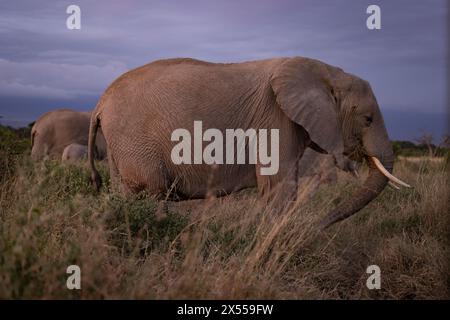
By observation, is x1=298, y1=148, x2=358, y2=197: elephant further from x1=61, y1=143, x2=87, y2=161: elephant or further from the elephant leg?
x1=61, y1=143, x2=87, y2=161: elephant

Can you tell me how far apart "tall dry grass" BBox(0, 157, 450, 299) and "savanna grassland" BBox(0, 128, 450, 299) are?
11 millimetres

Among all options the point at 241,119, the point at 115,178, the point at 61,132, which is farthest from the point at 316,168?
the point at 61,132

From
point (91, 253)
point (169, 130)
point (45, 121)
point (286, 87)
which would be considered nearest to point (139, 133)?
point (169, 130)

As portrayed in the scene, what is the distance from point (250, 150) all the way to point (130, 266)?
8.16 feet

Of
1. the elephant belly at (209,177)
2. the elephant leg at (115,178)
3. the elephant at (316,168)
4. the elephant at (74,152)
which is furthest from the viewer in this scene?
the elephant at (74,152)

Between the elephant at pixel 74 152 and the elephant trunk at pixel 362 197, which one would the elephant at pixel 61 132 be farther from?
the elephant trunk at pixel 362 197

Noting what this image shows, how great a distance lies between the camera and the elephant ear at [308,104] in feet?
20.5

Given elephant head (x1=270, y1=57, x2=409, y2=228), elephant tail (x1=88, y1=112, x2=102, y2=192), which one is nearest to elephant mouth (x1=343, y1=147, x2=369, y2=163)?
elephant head (x1=270, y1=57, x2=409, y2=228)

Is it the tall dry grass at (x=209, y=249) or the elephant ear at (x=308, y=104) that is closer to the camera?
the tall dry grass at (x=209, y=249)

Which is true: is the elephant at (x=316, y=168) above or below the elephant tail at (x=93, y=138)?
below

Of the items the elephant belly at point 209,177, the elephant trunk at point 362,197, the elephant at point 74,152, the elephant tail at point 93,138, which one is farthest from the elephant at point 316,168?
the elephant at point 74,152

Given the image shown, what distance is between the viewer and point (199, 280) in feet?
13.8

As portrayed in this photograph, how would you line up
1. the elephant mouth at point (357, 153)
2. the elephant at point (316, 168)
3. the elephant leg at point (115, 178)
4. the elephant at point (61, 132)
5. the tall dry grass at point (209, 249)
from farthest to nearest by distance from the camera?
the elephant at point (61, 132)
the elephant at point (316, 168)
the elephant mouth at point (357, 153)
the elephant leg at point (115, 178)
the tall dry grass at point (209, 249)

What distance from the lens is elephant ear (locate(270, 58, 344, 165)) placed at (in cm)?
624
